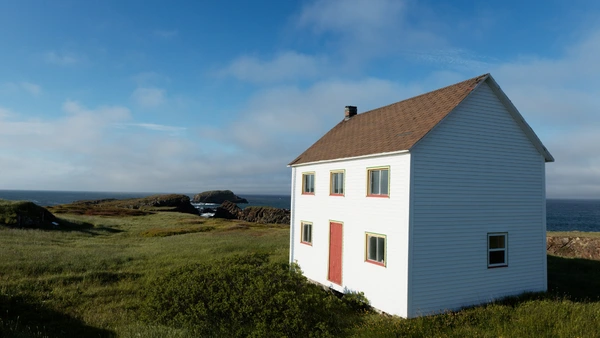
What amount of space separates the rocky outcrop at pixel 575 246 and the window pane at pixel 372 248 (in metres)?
20.4

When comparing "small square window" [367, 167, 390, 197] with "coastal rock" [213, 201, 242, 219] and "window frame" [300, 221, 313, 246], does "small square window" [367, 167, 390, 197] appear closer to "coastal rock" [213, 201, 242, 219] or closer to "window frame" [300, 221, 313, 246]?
"window frame" [300, 221, 313, 246]

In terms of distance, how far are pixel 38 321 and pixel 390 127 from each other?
15.1 metres

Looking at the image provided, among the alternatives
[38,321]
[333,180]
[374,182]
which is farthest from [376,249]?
[38,321]

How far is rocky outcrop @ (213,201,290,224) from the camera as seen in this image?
7281cm

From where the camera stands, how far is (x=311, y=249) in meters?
19.6

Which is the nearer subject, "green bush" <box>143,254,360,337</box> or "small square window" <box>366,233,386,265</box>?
"green bush" <box>143,254,360,337</box>

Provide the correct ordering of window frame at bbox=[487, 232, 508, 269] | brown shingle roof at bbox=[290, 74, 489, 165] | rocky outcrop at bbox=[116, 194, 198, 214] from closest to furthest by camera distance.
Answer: brown shingle roof at bbox=[290, 74, 489, 165], window frame at bbox=[487, 232, 508, 269], rocky outcrop at bbox=[116, 194, 198, 214]

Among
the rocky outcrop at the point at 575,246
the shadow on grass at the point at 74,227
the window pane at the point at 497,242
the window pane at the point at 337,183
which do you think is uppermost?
the window pane at the point at 337,183

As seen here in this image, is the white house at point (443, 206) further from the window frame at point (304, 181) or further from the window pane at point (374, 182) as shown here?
the window frame at point (304, 181)

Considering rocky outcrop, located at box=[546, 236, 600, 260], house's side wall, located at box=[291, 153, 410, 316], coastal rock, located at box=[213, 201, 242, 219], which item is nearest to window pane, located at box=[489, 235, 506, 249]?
house's side wall, located at box=[291, 153, 410, 316]

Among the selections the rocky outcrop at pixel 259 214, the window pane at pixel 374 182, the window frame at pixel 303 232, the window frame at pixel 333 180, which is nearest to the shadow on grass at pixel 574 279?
the window pane at pixel 374 182

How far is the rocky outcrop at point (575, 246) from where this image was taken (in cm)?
2612

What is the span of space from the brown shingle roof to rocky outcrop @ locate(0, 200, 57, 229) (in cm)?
3120

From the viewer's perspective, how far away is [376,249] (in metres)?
14.9
